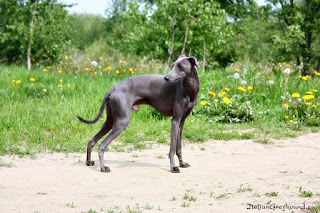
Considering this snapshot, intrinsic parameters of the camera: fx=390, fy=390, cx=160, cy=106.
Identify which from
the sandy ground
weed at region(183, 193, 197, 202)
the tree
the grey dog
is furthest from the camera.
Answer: the tree

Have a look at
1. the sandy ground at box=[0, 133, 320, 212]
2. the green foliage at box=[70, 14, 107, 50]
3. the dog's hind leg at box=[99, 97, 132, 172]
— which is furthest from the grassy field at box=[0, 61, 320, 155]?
the green foliage at box=[70, 14, 107, 50]

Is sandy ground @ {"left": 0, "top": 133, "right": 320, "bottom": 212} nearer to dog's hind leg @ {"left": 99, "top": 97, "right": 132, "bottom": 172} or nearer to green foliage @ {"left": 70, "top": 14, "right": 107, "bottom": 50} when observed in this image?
dog's hind leg @ {"left": 99, "top": 97, "right": 132, "bottom": 172}

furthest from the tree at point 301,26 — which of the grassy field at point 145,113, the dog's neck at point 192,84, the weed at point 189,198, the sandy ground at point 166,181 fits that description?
the weed at point 189,198

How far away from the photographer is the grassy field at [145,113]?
6.85 meters

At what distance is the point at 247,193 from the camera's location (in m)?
4.09

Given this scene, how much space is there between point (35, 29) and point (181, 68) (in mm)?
10482

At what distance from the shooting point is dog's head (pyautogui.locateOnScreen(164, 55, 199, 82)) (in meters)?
4.89

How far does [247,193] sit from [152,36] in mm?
9390

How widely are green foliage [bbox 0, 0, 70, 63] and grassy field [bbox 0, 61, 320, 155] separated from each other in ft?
11.1

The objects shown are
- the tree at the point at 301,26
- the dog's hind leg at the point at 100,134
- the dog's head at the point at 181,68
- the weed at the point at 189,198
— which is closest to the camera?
the weed at the point at 189,198

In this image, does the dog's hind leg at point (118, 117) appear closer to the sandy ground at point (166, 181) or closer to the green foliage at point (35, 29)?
the sandy ground at point (166, 181)

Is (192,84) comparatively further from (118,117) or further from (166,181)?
(166,181)

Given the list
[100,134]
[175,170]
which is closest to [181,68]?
[175,170]

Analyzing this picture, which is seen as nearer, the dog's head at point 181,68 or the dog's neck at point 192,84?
the dog's head at point 181,68
